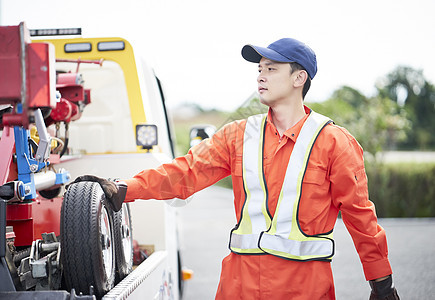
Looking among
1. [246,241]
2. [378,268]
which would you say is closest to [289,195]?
[246,241]

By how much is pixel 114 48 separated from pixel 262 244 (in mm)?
2730

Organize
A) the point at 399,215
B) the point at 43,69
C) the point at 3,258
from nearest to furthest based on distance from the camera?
the point at 43,69, the point at 3,258, the point at 399,215

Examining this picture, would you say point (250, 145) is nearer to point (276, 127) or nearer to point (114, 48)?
point (276, 127)

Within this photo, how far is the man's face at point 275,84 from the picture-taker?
3.08 meters

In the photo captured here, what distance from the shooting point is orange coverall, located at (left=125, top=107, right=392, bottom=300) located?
2820 millimetres

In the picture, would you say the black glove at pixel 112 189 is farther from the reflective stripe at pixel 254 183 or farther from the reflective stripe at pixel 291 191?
the reflective stripe at pixel 291 191

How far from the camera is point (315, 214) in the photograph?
9.45ft

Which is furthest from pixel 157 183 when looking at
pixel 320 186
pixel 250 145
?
pixel 320 186

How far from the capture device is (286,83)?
3.10 meters

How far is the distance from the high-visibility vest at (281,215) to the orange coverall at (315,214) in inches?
1.3

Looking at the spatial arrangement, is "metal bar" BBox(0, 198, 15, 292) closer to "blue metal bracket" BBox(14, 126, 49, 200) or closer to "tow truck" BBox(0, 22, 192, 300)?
"tow truck" BBox(0, 22, 192, 300)

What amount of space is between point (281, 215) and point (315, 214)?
0.53 feet

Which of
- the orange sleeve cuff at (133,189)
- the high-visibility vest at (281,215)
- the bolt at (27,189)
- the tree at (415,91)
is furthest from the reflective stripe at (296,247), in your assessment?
the tree at (415,91)

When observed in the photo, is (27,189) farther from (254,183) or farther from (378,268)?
(378,268)
